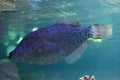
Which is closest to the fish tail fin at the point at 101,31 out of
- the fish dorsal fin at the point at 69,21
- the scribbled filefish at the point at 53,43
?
the scribbled filefish at the point at 53,43

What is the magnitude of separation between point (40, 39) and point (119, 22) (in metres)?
28.3

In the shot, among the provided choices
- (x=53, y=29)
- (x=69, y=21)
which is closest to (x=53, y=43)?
(x=53, y=29)

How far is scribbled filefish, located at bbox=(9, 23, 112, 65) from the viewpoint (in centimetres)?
178

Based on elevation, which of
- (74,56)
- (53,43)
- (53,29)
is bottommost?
(74,56)

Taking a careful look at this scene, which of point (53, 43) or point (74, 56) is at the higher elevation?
point (53, 43)

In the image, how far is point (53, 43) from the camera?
1867 millimetres

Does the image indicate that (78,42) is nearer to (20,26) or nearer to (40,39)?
(40,39)

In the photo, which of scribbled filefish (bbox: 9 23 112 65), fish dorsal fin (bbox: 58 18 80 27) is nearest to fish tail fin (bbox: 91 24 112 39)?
scribbled filefish (bbox: 9 23 112 65)

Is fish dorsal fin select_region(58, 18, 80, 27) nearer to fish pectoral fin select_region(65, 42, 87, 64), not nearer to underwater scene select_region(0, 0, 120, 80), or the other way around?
underwater scene select_region(0, 0, 120, 80)

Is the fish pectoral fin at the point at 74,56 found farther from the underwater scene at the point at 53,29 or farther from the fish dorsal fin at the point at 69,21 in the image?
the fish dorsal fin at the point at 69,21

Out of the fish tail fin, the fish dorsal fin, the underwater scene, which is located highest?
the fish dorsal fin

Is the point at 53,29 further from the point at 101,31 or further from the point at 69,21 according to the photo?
the point at 101,31

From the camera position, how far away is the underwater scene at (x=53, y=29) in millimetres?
1810

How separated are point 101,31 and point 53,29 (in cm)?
45
